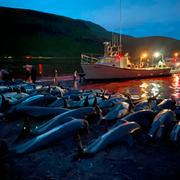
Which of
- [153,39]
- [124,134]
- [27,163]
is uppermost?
[153,39]

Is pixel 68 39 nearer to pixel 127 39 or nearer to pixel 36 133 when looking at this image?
pixel 127 39

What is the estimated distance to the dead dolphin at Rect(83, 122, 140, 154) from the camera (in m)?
6.91

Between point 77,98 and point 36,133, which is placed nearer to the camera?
point 36,133

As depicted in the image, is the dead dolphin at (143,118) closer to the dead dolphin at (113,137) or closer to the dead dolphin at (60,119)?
the dead dolphin at (113,137)

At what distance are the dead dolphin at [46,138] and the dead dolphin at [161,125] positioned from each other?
2204 millimetres

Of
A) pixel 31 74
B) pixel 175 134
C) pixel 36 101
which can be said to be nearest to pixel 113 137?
pixel 175 134

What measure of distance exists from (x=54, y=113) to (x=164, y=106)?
15.3ft

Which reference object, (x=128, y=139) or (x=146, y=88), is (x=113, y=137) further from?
(x=146, y=88)

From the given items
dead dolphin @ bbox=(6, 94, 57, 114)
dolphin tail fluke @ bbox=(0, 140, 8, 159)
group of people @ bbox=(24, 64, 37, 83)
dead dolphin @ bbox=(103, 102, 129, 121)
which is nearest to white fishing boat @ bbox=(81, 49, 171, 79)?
group of people @ bbox=(24, 64, 37, 83)

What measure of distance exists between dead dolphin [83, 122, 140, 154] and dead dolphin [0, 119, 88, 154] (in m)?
0.83

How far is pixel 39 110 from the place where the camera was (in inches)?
412

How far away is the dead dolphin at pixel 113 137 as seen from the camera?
22.7 feet

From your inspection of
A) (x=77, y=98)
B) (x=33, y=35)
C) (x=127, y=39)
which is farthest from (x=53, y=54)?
(x=77, y=98)

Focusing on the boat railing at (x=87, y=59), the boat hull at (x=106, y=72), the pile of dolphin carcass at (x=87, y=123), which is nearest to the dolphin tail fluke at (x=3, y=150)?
the pile of dolphin carcass at (x=87, y=123)
